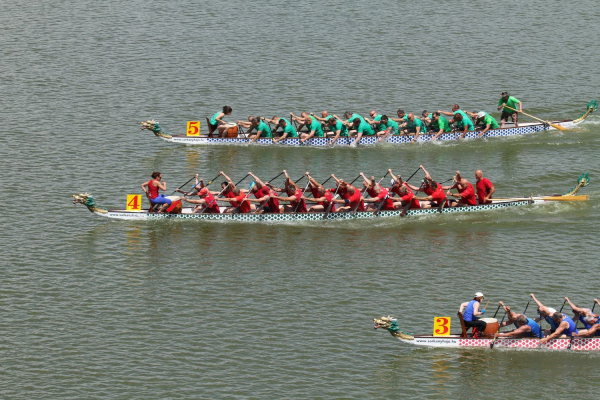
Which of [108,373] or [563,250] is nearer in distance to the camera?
[108,373]

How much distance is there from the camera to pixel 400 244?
38.4 meters

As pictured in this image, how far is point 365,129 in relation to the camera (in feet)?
161

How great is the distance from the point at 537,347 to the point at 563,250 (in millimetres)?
7489

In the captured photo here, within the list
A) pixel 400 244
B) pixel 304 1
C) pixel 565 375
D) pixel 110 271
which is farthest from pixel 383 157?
pixel 304 1

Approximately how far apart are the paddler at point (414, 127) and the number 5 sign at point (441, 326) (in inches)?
763

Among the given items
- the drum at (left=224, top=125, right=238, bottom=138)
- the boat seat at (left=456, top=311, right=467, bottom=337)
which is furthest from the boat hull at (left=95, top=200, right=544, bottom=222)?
the boat seat at (left=456, top=311, right=467, bottom=337)

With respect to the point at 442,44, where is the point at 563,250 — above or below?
below

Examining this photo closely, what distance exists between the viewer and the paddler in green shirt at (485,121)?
162 ft

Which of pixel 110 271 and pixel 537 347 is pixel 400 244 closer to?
pixel 537 347

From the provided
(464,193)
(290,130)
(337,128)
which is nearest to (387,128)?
(337,128)

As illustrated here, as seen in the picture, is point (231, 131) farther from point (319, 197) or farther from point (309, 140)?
point (319, 197)

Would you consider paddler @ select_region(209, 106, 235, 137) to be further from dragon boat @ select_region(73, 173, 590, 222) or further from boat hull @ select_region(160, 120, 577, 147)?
dragon boat @ select_region(73, 173, 590, 222)

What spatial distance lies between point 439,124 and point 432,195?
31.4 ft

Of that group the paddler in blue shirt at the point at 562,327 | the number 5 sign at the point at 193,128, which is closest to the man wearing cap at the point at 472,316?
the paddler in blue shirt at the point at 562,327
